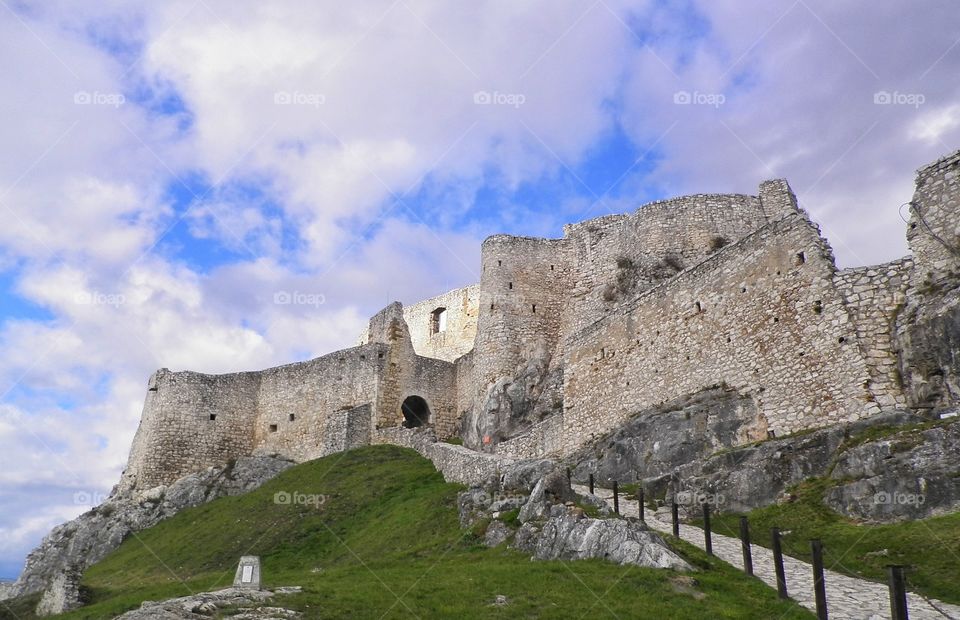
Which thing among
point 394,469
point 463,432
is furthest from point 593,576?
point 463,432

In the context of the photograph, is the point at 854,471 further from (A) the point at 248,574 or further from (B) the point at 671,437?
(A) the point at 248,574

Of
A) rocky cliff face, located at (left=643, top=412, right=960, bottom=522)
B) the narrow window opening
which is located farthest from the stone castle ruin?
rocky cliff face, located at (left=643, top=412, right=960, bottom=522)

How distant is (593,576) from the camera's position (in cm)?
1345

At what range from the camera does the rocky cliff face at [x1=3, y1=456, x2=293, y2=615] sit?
3706 centimetres

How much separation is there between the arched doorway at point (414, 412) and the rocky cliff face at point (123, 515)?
7.22 m

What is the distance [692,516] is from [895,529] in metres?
5.11

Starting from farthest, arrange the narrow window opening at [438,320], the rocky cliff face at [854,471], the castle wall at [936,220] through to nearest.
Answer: the narrow window opening at [438,320], the castle wall at [936,220], the rocky cliff face at [854,471]

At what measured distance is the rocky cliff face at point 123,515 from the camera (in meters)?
37.1

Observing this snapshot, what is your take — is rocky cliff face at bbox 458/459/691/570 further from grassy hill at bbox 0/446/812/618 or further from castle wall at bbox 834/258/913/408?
castle wall at bbox 834/258/913/408

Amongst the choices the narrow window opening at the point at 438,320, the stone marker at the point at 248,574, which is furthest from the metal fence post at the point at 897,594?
the narrow window opening at the point at 438,320

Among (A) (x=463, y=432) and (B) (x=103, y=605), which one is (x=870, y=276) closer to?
(B) (x=103, y=605)

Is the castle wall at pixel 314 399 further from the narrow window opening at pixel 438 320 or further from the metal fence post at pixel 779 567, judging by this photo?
the metal fence post at pixel 779 567

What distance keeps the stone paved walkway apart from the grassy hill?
0.53m

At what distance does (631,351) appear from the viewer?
28391mm
